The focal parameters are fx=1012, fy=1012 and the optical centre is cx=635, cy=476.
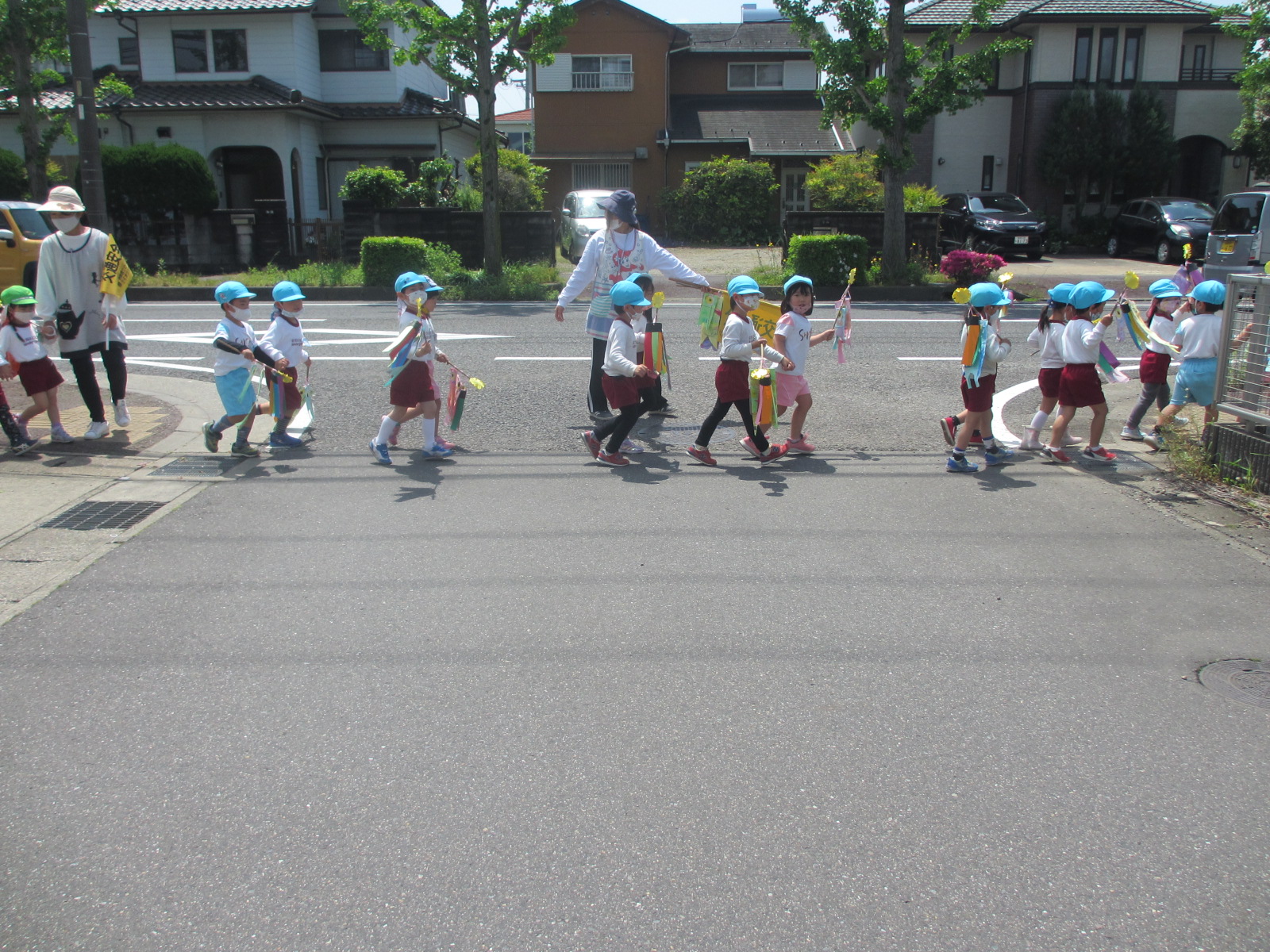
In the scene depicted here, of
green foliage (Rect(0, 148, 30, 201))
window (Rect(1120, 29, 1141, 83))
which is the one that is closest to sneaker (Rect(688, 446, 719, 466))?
green foliage (Rect(0, 148, 30, 201))

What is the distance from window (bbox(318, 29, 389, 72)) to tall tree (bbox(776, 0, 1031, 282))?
1452 cm

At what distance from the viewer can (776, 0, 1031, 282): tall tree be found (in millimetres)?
17422

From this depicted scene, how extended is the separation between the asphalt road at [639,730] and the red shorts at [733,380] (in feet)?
3.29

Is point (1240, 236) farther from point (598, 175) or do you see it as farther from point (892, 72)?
point (598, 175)

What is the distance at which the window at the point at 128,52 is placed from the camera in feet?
92.1

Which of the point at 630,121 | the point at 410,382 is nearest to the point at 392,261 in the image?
the point at 410,382

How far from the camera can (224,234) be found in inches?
867

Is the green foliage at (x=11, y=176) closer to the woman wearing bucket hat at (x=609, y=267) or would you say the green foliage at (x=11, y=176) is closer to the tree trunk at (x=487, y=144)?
the tree trunk at (x=487, y=144)

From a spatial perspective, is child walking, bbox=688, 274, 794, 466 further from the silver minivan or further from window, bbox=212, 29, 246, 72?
window, bbox=212, 29, 246, 72

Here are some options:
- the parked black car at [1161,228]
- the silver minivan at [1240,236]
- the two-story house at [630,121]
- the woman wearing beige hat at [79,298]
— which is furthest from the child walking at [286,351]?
the two-story house at [630,121]

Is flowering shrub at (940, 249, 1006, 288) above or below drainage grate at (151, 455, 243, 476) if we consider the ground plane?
above

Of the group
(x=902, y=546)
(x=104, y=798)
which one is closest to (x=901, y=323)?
(x=902, y=546)

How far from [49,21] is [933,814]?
73.6ft

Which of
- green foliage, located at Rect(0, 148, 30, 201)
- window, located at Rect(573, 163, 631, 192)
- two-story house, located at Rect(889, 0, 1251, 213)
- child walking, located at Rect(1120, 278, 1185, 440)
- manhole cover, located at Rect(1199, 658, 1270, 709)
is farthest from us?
window, located at Rect(573, 163, 631, 192)
